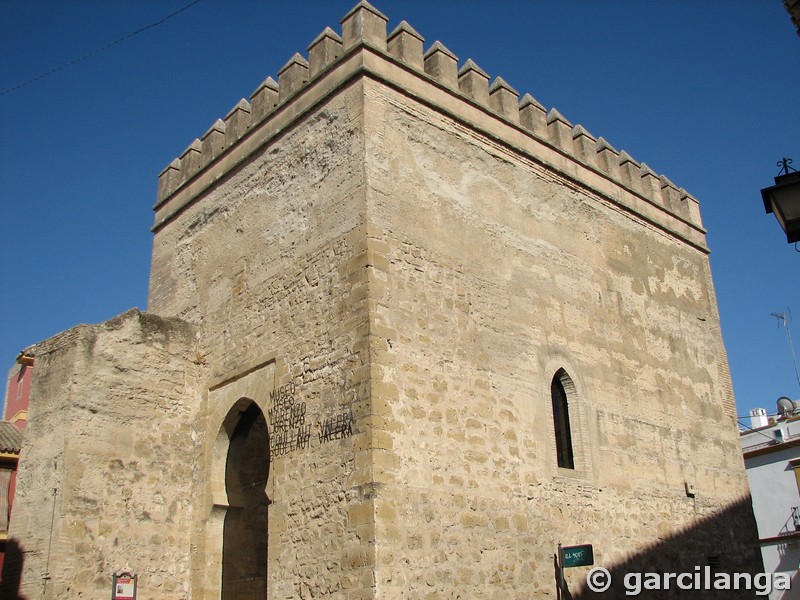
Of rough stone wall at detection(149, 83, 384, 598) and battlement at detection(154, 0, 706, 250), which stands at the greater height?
battlement at detection(154, 0, 706, 250)

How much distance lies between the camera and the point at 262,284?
9531 millimetres

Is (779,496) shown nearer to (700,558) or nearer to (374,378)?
(700,558)

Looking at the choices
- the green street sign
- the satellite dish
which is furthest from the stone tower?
the satellite dish

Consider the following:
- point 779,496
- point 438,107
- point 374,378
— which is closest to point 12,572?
point 374,378

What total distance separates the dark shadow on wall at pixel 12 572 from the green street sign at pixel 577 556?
19.0 ft

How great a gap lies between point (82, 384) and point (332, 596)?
399cm

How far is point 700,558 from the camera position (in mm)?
11023

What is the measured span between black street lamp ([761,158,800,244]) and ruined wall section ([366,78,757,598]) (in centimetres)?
444

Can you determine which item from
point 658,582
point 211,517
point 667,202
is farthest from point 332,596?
point 667,202

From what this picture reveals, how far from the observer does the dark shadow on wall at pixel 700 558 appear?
9.68 meters

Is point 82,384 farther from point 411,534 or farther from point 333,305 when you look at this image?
point 411,534

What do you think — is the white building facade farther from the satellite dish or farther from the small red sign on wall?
the small red sign on wall

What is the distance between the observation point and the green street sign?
8094mm

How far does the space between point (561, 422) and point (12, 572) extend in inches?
255
